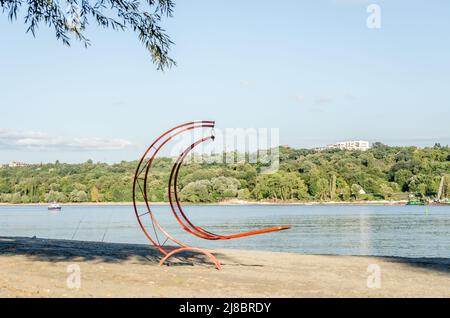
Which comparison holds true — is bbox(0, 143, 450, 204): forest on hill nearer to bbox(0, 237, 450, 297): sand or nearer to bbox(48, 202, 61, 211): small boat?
bbox(48, 202, 61, 211): small boat

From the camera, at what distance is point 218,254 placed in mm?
13234

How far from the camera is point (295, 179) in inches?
4225

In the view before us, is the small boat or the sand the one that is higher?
the sand

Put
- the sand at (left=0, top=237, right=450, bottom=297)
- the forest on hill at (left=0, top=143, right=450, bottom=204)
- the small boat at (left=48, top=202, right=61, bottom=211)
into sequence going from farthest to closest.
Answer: the small boat at (left=48, top=202, right=61, bottom=211) → the forest on hill at (left=0, top=143, right=450, bottom=204) → the sand at (left=0, top=237, right=450, bottom=297)

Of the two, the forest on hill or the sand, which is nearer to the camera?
the sand

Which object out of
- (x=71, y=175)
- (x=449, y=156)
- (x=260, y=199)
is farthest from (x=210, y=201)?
(x=449, y=156)

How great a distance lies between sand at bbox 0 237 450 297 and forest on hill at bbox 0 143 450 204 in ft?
249

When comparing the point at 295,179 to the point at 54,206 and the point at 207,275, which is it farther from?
the point at 207,275

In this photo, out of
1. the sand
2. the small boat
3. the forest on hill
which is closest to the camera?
the sand

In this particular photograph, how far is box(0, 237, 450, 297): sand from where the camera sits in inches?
309

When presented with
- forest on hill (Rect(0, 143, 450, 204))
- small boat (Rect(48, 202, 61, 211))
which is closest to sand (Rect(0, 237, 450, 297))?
forest on hill (Rect(0, 143, 450, 204))

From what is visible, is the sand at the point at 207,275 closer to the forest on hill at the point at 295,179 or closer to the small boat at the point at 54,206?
the forest on hill at the point at 295,179

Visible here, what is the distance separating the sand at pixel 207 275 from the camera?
785 centimetres
